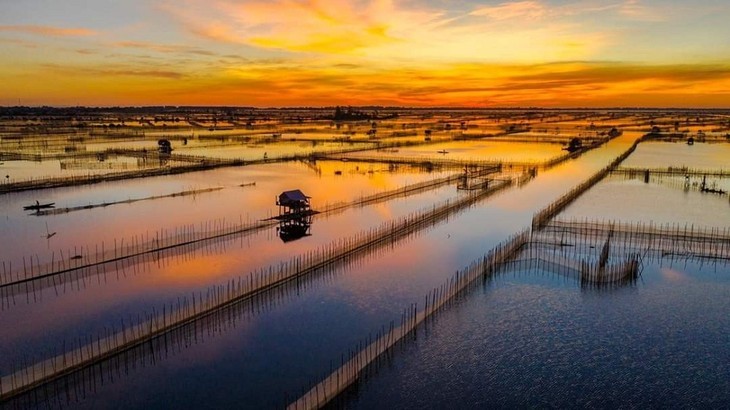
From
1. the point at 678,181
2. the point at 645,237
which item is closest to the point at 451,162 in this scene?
the point at 678,181

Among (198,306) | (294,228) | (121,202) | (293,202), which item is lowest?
(198,306)

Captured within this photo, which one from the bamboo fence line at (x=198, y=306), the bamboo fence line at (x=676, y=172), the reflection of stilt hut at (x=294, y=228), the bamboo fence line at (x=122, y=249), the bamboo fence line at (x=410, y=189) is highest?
the bamboo fence line at (x=676, y=172)

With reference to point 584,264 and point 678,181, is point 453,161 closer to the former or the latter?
point 678,181

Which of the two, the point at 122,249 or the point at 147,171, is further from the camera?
the point at 147,171

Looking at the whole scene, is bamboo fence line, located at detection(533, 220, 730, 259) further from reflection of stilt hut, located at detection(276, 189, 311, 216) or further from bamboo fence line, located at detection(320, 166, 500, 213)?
reflection of stilt hut, located at detection(276, 189, 311, 216)

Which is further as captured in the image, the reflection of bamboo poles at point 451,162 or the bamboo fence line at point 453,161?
the bamboo fence line at point 453,161

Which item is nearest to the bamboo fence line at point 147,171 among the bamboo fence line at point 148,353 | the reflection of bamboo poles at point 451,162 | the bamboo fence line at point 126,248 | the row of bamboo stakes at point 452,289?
the reflection of bamboo poles at point 451,162

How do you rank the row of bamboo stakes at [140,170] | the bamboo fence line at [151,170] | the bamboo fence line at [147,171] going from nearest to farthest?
the bamboo fence line at [147,171] → the bamboo fence line at [151,170] → the row of bamboo stakes at [140,170]

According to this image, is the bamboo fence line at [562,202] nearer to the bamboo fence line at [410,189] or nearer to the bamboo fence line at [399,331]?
the bamboo fence line at [399,331]
